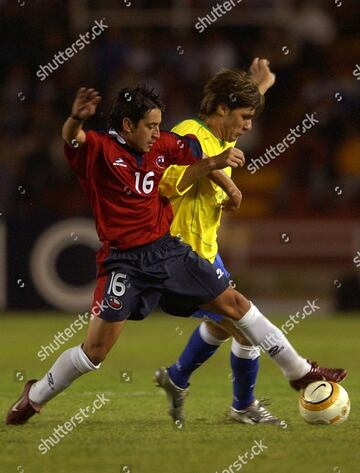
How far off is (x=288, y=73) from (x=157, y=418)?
10.4 metres

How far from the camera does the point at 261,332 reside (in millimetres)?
6641

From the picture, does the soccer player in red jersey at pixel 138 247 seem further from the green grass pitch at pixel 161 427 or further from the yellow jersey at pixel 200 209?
the green grass pitch at pixel 161 427

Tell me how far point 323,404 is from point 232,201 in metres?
1.18

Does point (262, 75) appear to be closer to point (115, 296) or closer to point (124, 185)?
point (124, 185)

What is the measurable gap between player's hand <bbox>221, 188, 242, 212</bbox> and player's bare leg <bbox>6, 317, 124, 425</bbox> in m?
0.90

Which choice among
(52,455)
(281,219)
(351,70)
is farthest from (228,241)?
(52,455)

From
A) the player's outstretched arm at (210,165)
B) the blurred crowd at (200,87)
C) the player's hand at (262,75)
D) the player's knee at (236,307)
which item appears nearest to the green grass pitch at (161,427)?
the player's knee at (236,307)

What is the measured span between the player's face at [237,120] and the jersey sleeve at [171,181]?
0.44 meters

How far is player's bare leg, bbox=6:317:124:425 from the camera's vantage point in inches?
251

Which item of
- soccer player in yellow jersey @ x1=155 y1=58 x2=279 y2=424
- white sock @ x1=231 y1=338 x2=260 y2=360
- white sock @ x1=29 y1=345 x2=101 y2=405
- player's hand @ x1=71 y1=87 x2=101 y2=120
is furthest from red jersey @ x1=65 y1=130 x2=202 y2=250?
white sock @ x1=231 y1=338 x2=260 y2=360

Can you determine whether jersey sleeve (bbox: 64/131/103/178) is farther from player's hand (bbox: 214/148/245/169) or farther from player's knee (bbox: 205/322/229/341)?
player's knee (bbox: 205/322/229/341)

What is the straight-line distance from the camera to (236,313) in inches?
260

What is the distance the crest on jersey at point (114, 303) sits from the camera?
6.36m

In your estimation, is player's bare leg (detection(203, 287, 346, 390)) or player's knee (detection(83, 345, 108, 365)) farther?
player's bare leg (detection(203, 287, 346, 390))
